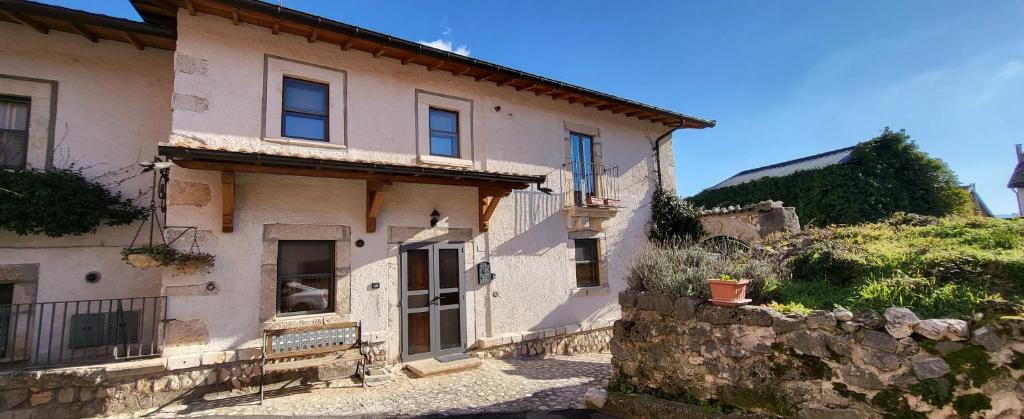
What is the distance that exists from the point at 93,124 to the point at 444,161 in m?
4.90

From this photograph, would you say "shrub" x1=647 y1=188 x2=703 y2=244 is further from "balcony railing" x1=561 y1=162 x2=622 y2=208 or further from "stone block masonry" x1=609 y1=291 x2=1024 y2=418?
"stone block masonry" x1=609 y1=291 x2=1024 y2=418

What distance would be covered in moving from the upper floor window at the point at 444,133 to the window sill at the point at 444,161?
6.1 inches

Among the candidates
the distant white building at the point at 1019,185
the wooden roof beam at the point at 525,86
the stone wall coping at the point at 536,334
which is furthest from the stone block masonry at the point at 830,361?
the distant white building at the point at 1019,185

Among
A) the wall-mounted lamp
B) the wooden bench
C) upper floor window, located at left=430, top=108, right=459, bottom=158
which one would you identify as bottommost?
the wooden bench

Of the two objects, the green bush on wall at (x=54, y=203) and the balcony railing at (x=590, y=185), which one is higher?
the balcony railing at (x=590, y=185)

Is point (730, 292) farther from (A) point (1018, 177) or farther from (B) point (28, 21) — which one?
(A) point (1018, 177)

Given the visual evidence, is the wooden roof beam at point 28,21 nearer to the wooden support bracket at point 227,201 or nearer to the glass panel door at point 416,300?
the wooden support bracket at point 227,201

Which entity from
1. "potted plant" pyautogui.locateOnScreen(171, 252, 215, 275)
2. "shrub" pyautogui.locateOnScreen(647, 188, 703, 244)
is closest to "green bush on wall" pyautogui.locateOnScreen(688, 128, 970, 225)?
"shrub" pyautogui.locateOnScreen(647, 188, 703, 244)

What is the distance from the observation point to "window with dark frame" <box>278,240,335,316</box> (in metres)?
6.05

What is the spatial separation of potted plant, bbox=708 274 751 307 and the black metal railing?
632cm

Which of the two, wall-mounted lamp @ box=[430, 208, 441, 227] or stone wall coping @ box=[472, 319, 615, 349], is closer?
wall-mounted lamp @ box=[430, 208, 441, 227]

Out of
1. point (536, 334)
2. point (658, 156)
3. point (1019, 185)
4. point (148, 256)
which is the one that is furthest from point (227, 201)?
point (1019, 185)

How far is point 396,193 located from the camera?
270 inches

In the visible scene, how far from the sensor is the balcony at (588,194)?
867cm
